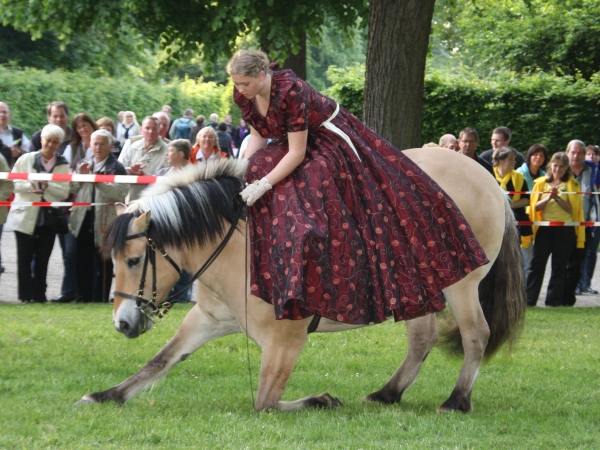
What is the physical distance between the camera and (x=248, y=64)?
5898 mm

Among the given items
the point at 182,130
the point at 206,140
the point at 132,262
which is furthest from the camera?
the point at 182,130

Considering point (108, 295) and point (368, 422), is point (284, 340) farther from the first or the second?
point (108, 295)

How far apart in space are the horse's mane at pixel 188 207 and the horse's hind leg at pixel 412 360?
1672 millimetres

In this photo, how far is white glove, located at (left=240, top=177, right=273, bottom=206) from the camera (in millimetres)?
5965

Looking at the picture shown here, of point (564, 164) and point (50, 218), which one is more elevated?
point (564, 164)

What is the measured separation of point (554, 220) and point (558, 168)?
669 mm

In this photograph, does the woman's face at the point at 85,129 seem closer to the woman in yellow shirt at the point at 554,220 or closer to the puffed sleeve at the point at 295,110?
the woman in yellow shirt at the point at 554,220

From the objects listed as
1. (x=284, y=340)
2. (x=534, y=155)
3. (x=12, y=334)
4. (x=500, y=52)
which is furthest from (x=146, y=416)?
(x=500, y=52)

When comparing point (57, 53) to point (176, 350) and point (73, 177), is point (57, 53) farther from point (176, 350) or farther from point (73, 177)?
point (176, 350)

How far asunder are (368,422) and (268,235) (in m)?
1.26

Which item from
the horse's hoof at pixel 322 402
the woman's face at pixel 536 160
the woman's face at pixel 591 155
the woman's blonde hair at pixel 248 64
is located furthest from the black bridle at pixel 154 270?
the woman's face at pixel 591 155

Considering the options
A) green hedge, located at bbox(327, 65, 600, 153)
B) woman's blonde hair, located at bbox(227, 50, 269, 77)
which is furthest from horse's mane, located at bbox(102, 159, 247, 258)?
green hedge, located at bbox(327, 65, 600, 153)

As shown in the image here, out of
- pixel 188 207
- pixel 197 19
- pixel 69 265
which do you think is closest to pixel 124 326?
pixel 188 207

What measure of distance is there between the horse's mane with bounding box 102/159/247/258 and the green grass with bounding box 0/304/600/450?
1052 mm
